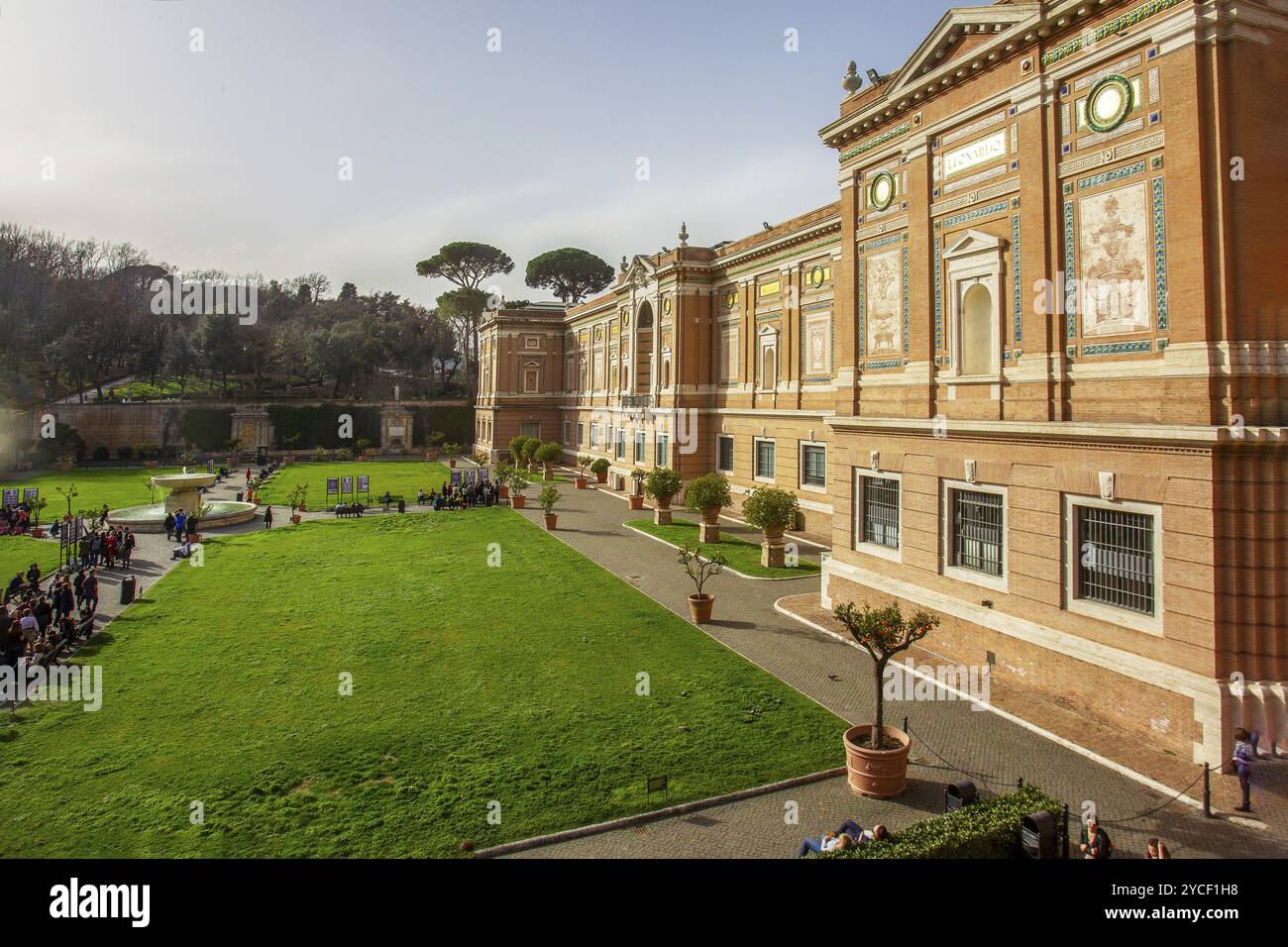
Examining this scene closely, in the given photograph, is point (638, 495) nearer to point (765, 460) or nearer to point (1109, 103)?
point (765, 460)

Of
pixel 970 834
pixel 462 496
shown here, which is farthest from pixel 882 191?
pixel 462 496

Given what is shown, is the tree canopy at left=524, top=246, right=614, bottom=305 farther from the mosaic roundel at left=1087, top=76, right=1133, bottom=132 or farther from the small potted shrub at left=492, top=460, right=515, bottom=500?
the mosaic roundel at left=1087, top=76, right=1133, bottom=132

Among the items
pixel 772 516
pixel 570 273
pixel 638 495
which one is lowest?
pixel 772 516

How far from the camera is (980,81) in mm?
Answer: 15773

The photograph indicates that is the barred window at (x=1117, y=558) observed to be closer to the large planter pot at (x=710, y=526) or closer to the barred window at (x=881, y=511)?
the barred window at (x=881, y=511)

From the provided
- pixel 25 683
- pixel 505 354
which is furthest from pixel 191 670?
pixel 505 354

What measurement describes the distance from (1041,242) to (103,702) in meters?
20.1

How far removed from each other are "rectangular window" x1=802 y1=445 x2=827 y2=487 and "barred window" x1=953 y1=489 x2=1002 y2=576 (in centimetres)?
1532

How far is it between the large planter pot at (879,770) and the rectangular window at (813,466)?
845 inches

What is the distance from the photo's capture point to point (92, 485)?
159 ft

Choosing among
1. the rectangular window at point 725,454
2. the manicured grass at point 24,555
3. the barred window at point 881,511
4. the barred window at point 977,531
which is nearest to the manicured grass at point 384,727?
the barred window at point 881,511

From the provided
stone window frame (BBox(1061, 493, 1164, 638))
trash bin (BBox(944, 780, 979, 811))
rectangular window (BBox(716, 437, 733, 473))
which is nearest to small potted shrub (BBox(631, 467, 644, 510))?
rectangular window (BBox(716, 437, 733, 473))

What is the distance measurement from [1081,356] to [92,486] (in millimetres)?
55838

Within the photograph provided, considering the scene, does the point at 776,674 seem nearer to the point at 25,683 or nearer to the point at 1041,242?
the point at 1041,242
